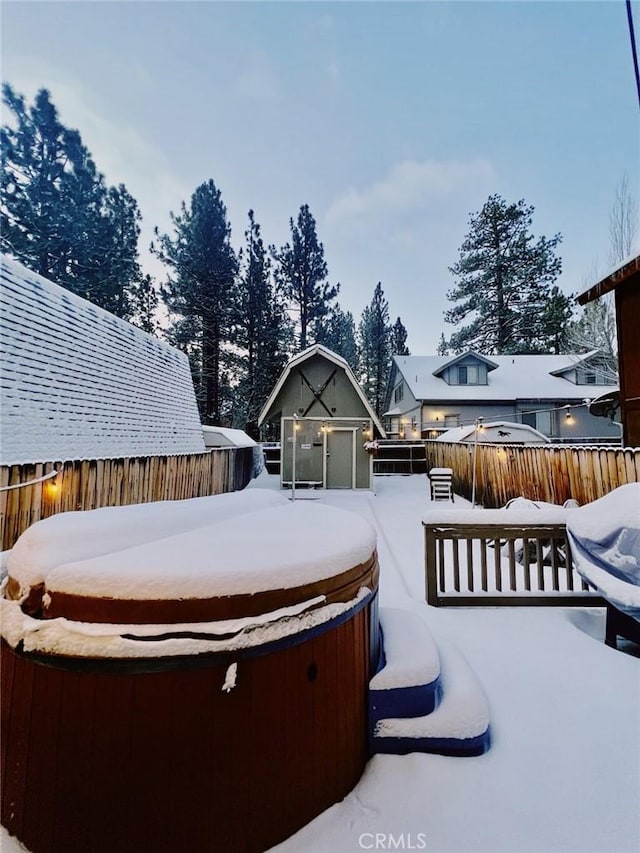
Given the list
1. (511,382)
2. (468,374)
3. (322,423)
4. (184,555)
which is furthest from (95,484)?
(511,382)

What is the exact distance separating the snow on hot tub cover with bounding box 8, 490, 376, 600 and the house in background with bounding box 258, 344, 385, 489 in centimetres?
1075

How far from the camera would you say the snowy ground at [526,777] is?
55.4 inches

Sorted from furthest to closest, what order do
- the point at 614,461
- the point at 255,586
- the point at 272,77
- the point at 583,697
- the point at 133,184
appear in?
the point at 133,184
the point at 272,77
the point at 614,461
the point at 583,697
the point at 255,586

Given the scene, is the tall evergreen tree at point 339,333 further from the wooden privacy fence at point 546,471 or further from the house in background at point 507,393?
the wooden privacy fence at point 546,471

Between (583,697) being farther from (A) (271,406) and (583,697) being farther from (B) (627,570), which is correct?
(A) (271,406)

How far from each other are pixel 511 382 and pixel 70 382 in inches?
839

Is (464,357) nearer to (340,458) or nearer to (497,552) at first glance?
(340,458)

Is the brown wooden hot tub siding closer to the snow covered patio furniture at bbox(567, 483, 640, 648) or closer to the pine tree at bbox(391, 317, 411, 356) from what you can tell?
the snow covered patio furniture at bbox(567, 483, 640, 648)

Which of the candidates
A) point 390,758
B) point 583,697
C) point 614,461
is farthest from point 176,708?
point 614,461

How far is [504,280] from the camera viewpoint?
26094 mm

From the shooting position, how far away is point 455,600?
137 inches

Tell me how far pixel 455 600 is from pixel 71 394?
713 centimetres

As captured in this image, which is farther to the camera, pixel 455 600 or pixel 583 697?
pixel 455 600

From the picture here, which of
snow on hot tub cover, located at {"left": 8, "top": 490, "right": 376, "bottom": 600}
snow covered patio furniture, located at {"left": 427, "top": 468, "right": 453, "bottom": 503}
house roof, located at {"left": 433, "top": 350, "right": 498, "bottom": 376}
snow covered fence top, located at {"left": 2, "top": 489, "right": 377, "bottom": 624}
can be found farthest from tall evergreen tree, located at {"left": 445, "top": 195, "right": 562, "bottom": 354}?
snow covered fence top, located at {"left": 2, "top": 489, "right": 377, "bottom": 624}
